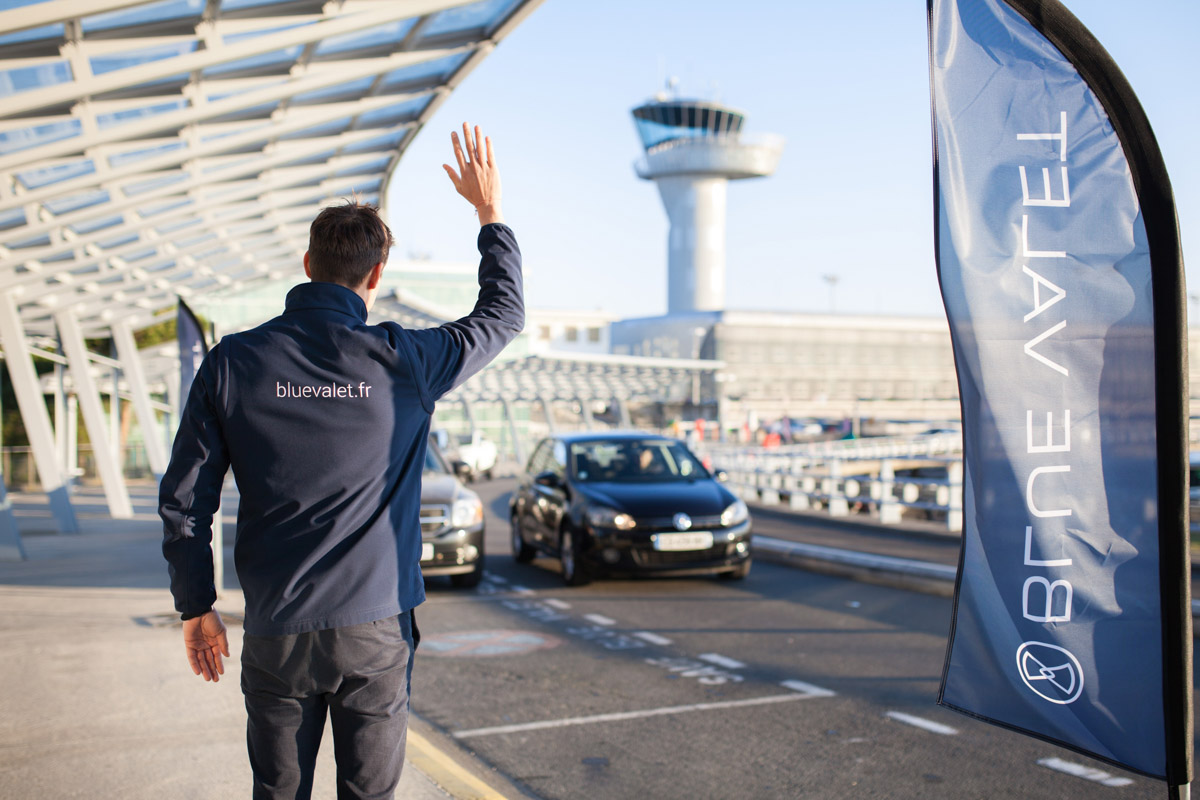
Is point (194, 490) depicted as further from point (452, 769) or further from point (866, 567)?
point (866, 567)

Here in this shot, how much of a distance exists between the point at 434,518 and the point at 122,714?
5.21m

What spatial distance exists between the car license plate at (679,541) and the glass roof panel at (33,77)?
7.04 meters

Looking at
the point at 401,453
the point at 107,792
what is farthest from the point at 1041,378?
the point at 107,792

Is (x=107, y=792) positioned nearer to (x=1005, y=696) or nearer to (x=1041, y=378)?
(x=1005, y=696)

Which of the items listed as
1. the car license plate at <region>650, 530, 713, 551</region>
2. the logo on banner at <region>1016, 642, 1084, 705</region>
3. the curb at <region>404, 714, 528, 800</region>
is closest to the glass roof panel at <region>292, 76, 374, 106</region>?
the car license plate at <region>650, 530, 713, 551</region>

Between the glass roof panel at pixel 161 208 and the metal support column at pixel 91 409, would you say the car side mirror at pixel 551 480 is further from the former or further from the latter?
the metal support column at pixel 91 409

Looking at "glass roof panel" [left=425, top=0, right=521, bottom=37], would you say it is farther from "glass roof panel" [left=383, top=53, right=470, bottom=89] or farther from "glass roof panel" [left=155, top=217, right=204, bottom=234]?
"glass roof panel" [left=155, top=217, right=204, bottom=234]

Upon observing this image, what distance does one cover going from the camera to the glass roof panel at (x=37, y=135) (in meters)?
12.4

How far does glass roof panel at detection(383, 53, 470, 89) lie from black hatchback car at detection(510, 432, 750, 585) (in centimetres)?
474

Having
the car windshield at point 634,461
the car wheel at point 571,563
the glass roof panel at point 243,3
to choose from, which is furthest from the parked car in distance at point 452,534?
the glass roof panel at point 243,3

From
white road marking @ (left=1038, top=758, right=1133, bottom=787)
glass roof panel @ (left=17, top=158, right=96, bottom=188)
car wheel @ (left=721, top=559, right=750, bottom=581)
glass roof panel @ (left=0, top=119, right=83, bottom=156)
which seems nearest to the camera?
white road marking @ (left=1038, top=758, right=1133, bottom=787)

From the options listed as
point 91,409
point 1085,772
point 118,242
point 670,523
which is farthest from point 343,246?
point 91,409

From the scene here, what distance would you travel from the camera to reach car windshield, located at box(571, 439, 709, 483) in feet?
39.5

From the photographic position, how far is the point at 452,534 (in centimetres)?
1086
